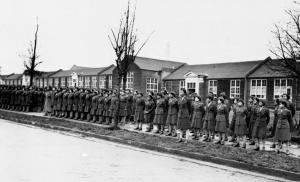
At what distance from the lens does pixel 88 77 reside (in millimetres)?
59562

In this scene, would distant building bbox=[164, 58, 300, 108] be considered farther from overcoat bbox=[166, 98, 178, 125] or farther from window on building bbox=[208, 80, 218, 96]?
overcoat bbox=[166, 98, 178, 125]

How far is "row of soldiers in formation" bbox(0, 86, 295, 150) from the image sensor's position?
483 inches

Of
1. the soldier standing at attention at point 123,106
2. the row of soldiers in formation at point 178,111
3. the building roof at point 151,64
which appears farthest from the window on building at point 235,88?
the soldier standing at attention at point 123,106

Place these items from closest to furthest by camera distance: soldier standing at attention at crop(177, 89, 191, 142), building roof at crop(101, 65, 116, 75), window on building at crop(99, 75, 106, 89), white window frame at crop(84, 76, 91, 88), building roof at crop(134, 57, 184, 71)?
soldier standing at attention at crop(177, 89, 191, 142) → building roof at crop(134, 57, 184, 71) → building roof at crop(101, 65, 116, 75) → window on building at crop(99, 75, 106, 89) → white window frame at crop(84, 76, 91, 88)

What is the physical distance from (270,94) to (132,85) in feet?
60.4

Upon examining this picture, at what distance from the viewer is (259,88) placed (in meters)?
35.6

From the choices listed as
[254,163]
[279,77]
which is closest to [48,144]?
[254,163]

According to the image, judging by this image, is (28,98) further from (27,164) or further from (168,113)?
(27,164)

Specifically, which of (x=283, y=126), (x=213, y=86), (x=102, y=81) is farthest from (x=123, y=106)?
(x=102, y=81)

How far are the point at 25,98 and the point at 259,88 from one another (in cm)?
2121

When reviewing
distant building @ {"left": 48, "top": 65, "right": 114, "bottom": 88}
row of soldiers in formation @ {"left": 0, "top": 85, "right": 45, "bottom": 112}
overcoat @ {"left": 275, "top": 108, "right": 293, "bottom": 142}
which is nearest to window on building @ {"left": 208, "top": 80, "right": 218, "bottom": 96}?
row of soldiers in formation @ {"left": 0, "top": 85, "right": 45, "bottom": 112}

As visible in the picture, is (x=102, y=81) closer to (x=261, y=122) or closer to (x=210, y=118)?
(x=210, y=118)

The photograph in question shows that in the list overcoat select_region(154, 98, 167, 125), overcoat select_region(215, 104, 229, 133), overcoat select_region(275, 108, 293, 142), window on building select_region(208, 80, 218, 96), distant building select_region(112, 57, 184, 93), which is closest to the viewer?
overcoat select_region(275, 108, 293, 142)

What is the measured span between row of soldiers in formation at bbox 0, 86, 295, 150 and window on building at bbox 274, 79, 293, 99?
1664cm
